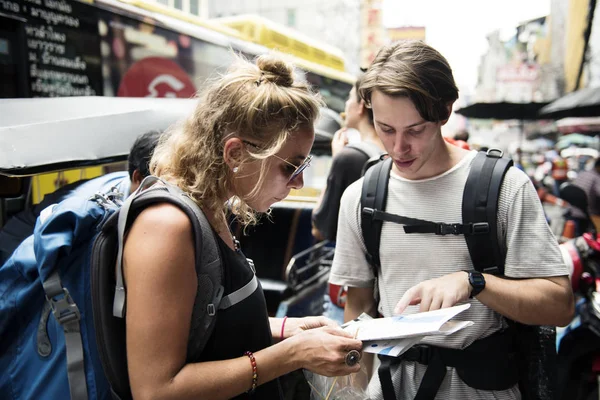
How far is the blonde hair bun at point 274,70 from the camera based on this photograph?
1.38 meters

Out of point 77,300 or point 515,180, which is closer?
point 77,300

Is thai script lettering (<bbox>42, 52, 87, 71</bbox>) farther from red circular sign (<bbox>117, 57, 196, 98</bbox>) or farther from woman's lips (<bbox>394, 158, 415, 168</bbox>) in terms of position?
woman's lips (<bbox>394, 158, 415, 168</bbox>)

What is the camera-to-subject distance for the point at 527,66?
942 inches

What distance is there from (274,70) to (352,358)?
86 cm

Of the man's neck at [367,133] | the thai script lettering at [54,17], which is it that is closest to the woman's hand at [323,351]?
the man's neck at [367,133]

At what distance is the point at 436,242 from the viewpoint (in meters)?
1.67

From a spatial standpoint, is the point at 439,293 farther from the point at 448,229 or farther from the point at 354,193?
the point at 354,193

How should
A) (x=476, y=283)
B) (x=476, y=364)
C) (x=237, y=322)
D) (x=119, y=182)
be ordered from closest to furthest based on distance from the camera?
(x=237, y=322) < (x=476, y=283) < (x=476, y=364) < (x=119, y=182)

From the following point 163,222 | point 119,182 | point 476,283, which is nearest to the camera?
point 163,222

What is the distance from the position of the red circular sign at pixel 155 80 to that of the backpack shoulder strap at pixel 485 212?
11.3 ft

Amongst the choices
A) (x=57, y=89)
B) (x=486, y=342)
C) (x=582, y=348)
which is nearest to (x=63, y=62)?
(x=57, y=89)

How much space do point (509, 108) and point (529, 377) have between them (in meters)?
12.5

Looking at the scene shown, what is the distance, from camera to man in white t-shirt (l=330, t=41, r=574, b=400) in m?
1.54

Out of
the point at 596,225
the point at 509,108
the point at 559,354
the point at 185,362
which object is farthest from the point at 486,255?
the point at 509,108
